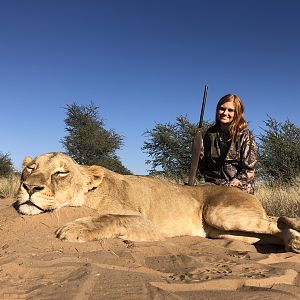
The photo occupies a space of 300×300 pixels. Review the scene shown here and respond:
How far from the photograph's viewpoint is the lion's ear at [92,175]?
4.98 m

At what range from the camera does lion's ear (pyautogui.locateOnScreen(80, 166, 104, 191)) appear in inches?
196

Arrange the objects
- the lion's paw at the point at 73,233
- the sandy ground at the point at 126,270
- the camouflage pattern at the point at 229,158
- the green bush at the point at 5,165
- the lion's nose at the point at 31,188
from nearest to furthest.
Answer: the sandy ground at the point at 126,270
the lion's paw at the point at 73,233
the lion's nose at the point at 31,188
the camouflage pattern at the point at 229,158
the green bush at the point at 5,165

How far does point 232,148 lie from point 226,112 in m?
0.60

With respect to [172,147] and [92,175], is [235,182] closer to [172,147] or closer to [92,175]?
[92,175]

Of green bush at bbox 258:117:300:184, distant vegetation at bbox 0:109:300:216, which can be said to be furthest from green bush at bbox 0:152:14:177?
green bush at bbox 258:117:300:184

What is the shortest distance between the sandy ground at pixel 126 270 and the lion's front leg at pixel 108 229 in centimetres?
12

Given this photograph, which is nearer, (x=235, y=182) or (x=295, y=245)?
(x=295, y=245)

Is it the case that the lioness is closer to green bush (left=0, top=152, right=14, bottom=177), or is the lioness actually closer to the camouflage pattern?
the camouflage pattern

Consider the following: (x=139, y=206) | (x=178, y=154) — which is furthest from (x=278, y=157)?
(x=139, y=206)

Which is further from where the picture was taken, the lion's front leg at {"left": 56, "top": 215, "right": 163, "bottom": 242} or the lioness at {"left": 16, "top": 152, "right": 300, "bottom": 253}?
the lioness at {"left": 16, "top": 152, "right": 300, "bottom": 253}

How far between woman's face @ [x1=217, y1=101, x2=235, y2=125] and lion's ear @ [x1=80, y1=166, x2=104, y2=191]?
272 cm

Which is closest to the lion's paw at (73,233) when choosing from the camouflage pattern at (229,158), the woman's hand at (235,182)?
the woman's hand at (235,182)

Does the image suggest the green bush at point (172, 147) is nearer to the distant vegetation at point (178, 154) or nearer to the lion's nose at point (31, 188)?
the distant vegetation at point (178, 154)

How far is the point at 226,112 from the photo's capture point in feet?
→ 22.8
